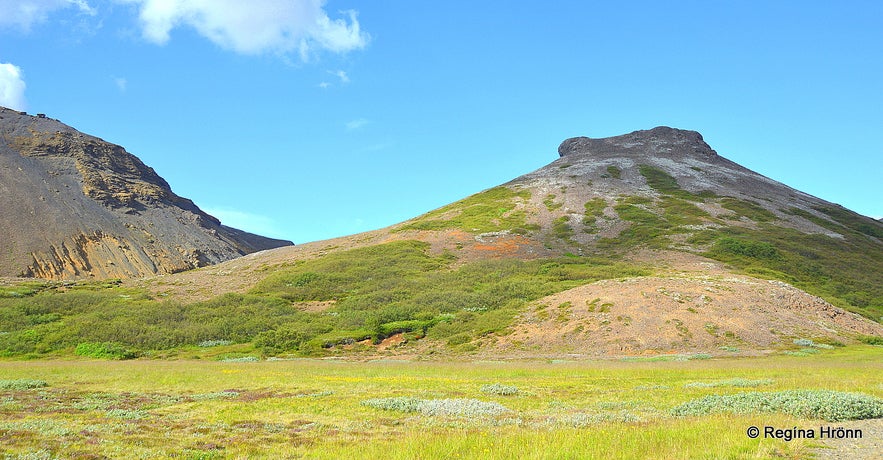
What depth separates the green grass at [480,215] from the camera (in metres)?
113

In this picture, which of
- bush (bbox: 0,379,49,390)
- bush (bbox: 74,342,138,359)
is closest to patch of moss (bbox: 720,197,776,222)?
bush (bbox: 74,342,138,359)

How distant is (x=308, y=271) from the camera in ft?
294

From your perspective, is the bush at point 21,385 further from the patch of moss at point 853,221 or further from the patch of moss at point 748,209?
the patch of moss at point 853,221

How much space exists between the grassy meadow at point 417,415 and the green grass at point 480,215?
272ft

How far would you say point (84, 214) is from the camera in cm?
12950

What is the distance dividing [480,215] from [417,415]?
10532cm

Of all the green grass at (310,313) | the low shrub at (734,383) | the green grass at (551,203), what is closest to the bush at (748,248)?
the green grass at (310,313)

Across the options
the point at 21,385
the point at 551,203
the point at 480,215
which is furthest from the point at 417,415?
the point at 551,203

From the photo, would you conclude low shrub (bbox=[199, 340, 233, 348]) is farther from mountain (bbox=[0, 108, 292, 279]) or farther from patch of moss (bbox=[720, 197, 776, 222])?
patch of moss (bbox=[720, 197, 776, 222])

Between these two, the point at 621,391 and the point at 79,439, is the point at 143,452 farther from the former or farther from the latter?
the point at 621,391

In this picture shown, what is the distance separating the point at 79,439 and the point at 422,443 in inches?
354

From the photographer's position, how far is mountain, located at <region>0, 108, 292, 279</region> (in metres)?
114

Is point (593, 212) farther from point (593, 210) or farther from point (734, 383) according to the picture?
point (734, 383)
